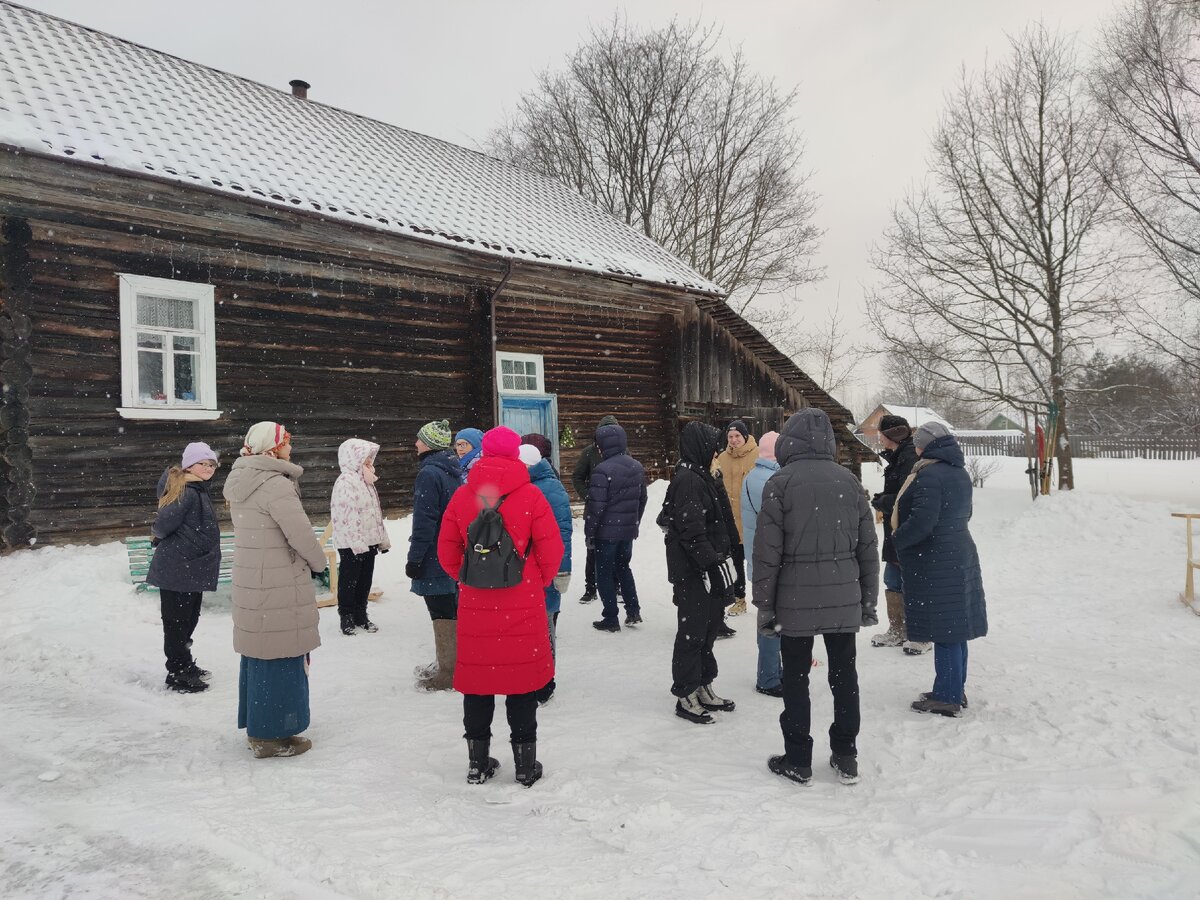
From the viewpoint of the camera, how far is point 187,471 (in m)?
5.19

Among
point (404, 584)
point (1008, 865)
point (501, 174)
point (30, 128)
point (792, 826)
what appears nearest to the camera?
point (1008, 865)

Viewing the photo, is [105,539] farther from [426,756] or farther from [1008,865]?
[1008,865]

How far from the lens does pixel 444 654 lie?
507cm

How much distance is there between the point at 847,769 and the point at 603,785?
3.94 feet

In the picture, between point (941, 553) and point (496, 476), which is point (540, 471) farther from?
point (941, 553)

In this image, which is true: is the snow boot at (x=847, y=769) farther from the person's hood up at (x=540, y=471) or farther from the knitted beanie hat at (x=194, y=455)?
the knitted beanie hat at (x=194, y=455)

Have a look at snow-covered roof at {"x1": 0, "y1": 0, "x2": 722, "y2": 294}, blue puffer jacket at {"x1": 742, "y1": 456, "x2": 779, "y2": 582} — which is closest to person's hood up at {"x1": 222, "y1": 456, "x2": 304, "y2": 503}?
blue puffer jacket at {"x1": 742, "y1": 456, "x2": 779, "y2": 582}

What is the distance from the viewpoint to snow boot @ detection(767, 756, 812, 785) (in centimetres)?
359

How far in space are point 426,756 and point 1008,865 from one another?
277 cm

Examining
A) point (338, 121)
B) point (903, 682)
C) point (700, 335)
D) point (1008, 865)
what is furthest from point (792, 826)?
point (338, 121)

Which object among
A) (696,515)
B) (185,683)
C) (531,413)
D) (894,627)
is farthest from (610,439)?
(531,413)

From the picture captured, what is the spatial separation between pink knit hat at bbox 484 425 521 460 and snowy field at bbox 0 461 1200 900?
1.62m

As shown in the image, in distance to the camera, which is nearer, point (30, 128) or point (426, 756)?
point (426, 756)

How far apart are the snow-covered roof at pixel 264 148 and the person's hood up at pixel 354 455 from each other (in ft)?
13.5
